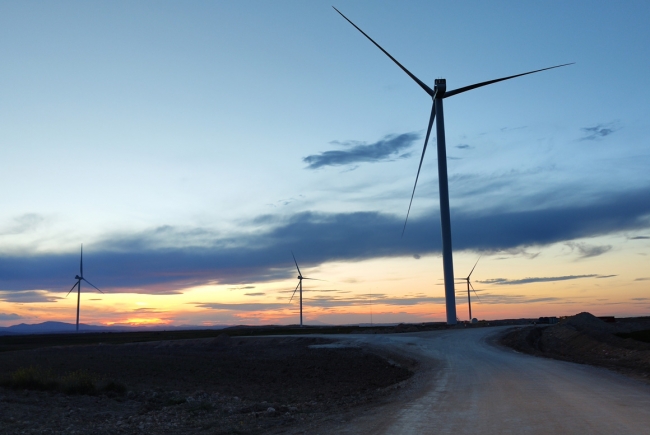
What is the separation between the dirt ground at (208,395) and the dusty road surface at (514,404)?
2.58 meters

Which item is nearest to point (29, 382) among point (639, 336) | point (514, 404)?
point (514, 404)

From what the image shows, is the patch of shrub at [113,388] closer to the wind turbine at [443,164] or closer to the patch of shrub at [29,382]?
the patch of shrub at [29,382]

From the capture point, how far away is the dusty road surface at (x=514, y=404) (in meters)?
14.0

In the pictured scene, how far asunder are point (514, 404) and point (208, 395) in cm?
1673

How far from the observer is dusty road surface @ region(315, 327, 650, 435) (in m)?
14.0

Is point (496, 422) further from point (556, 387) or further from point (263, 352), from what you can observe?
point (263, 352)

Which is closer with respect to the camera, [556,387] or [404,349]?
[556,387]

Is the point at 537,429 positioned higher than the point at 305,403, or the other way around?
the point at 537,429

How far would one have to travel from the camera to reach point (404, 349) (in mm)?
49688

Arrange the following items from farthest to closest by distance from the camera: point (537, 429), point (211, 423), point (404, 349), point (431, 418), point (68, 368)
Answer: point (404, 349) → point (68, 368) → point (211, 423) → point (431, 418) → point (537, 429)

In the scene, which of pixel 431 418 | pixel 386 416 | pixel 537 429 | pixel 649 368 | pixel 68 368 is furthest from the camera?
pixel 68 368

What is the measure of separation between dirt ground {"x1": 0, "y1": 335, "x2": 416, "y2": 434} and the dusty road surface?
2579mm

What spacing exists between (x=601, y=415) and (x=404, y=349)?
35135mm

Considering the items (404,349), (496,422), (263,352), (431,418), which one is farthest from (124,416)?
(263,352)
